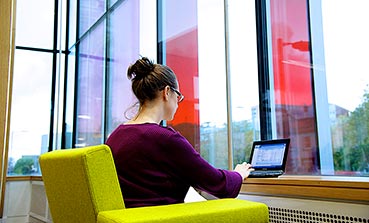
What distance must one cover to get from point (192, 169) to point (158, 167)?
132 millimetres

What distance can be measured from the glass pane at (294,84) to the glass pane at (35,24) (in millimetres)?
4025

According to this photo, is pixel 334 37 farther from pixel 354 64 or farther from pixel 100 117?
pixel 100 117

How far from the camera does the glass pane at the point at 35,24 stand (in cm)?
530

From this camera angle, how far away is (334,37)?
6.53 feet

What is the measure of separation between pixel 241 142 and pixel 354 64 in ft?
2.99

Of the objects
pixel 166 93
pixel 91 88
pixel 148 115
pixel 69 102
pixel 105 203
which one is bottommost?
pixel 105 203

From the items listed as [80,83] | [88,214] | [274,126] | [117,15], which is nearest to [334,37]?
[274,126]

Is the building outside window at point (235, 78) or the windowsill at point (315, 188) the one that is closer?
the windowsill at point (315, 188)

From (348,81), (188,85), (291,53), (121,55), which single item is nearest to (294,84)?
(291,53)

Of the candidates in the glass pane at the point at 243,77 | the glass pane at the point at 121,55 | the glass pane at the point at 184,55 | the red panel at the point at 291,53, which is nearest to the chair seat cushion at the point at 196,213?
the red panel at the point at 291,53

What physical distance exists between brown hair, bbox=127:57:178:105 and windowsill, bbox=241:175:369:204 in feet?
2.15

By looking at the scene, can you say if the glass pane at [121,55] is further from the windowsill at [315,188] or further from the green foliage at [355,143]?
the green foliage at [355,143]

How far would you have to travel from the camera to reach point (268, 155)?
1.98m

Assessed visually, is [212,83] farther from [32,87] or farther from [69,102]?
[32,87]
